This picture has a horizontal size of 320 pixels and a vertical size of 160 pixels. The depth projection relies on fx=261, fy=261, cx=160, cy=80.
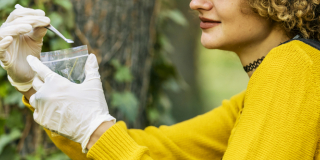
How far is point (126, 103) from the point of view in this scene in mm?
1730

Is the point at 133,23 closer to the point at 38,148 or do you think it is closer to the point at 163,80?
the point at 163,80

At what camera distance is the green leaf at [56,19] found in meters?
1.48

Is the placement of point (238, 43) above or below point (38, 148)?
above

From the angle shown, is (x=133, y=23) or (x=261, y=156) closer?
(x=261, y=156)

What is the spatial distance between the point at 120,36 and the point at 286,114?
46.1 inches

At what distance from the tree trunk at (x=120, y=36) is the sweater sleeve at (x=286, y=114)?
3.41ft

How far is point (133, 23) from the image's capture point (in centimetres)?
176

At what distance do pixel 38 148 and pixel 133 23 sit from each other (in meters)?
0.98

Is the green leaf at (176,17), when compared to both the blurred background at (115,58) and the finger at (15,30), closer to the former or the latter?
the blurred background at (115,58)

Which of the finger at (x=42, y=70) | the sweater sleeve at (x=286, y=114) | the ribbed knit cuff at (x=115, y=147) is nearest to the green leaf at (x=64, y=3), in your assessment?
the finger at (x=42, y=70)

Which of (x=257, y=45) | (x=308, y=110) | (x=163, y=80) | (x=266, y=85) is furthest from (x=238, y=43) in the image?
(x=163, y=80)

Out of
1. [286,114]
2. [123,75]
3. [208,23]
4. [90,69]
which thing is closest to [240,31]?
[208,23]

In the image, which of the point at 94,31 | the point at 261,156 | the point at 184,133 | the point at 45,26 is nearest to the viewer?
the point at 261,156

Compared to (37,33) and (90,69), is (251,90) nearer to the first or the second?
(90,69)
